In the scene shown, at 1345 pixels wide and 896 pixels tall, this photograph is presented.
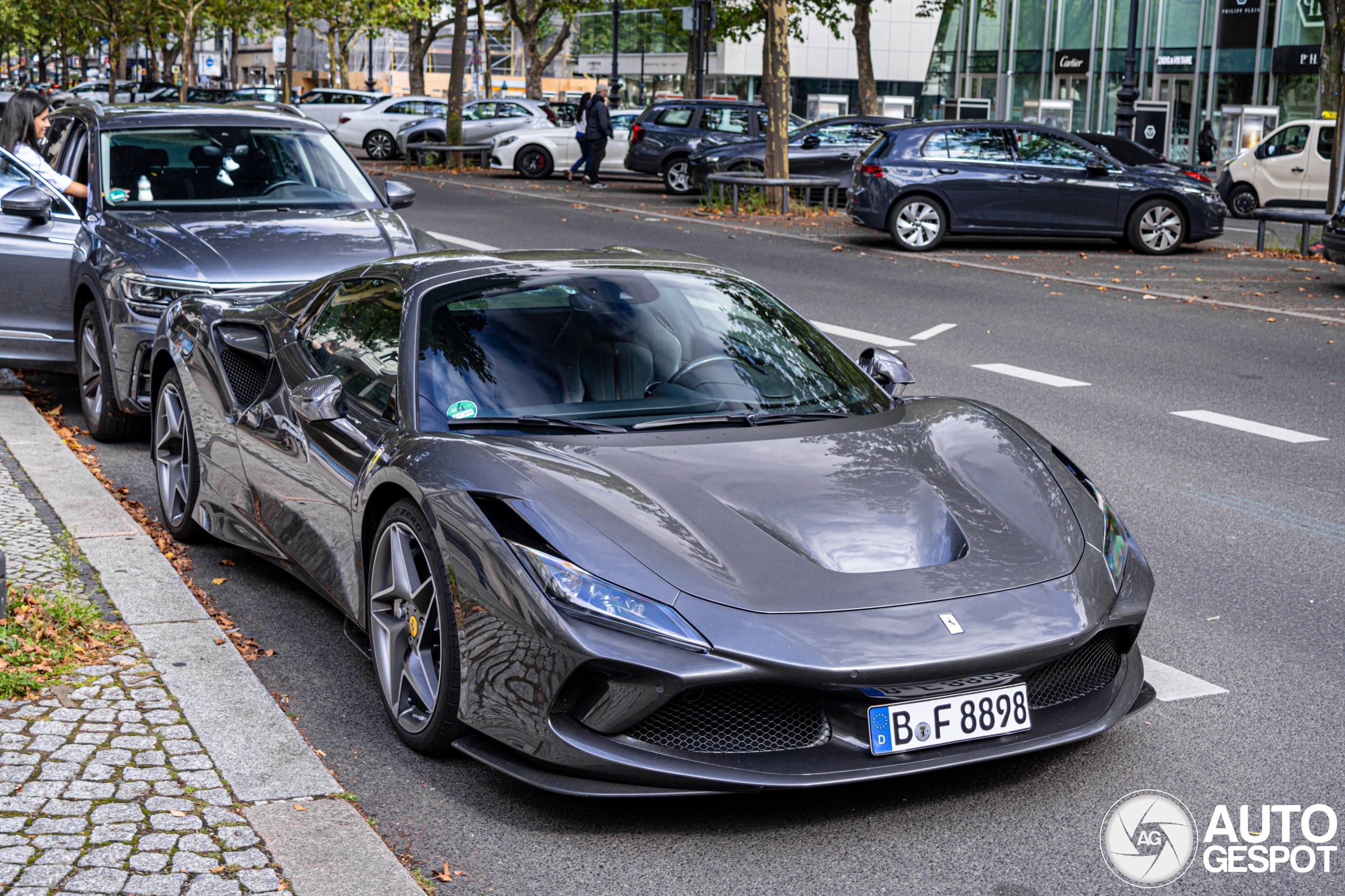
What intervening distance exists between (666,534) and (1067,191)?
16707mm

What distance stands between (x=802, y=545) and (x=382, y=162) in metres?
38.4

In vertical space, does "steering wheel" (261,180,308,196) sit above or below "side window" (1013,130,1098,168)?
below

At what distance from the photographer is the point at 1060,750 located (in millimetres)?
4047

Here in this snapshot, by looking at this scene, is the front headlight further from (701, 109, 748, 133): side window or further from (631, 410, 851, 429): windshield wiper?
(701, 109, 748, 133): side window

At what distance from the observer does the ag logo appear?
134 inches

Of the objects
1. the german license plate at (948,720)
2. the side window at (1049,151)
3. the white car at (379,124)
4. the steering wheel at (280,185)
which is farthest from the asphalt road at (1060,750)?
the white car at (379,124)

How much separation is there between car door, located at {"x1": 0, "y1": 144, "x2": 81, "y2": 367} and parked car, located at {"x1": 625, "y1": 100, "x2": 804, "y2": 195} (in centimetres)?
2053

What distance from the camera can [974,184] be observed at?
762 inches

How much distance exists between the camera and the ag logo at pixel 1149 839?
3416 millimetres

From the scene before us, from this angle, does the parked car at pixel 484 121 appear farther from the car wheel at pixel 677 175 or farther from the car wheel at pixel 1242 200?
the car wheel at pixel 1242 200

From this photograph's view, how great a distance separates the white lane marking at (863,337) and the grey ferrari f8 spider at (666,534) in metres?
6.71

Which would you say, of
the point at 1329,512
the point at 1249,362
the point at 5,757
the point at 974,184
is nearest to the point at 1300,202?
the point at 974,184

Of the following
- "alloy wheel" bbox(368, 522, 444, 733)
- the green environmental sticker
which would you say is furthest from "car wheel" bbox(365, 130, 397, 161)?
"alloy wheel" bbox(368, 522, 444, 733)

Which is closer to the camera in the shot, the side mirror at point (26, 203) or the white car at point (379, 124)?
the side mirror at point (26, 203)
